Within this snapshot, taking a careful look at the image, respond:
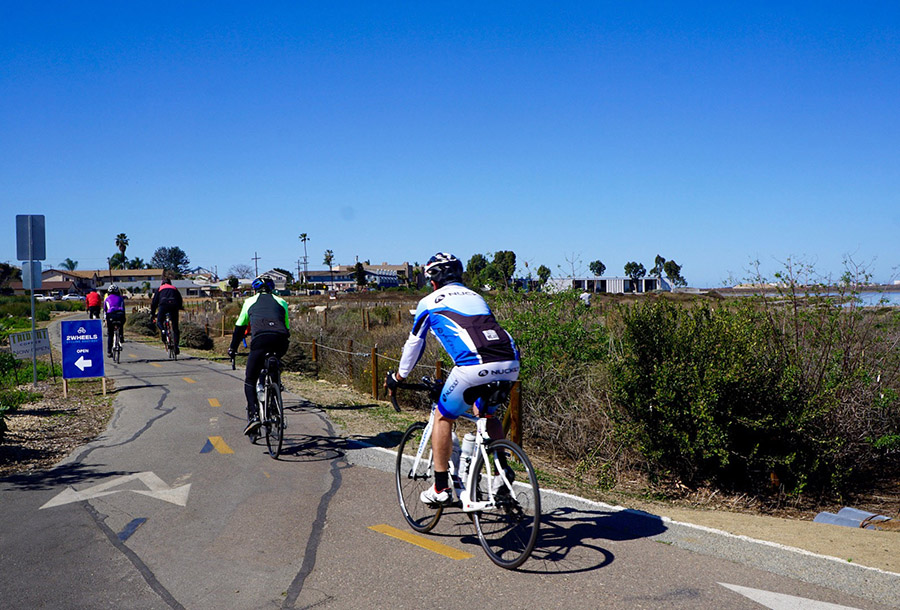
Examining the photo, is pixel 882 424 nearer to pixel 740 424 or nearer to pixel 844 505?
pixel 844 505

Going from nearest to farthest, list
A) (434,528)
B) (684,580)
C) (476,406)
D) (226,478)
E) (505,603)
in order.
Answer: (505,603), (684,580), (476,406), (434,528), (226,478)

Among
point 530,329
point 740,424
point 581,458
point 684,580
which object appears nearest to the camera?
point 684,580

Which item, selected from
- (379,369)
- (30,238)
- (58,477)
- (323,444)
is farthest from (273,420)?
(30,238)

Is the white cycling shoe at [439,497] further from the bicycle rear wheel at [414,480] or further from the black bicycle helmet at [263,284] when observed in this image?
the black bicycle helmet at [263,284]

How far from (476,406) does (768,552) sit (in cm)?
223

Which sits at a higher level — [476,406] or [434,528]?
[476,406]

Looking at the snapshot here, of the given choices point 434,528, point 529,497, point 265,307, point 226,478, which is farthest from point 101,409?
point 529,497

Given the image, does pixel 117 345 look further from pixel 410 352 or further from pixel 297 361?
pixel 410 352

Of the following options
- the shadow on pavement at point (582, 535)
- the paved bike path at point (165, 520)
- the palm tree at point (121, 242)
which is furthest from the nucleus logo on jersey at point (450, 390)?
the palm tree at point (121, 242)

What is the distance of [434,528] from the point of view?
555 cm

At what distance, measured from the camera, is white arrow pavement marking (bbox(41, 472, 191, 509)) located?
→ 6.54m

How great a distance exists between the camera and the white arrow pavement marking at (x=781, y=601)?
4.10 metres

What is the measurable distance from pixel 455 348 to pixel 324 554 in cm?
170

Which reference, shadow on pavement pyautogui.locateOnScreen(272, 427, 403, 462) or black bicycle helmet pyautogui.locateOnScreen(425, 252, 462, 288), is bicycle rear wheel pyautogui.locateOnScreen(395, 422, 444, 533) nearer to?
black bicycle helmet pyautogui.locateOnScreen(425, 252, 462, 288)
